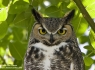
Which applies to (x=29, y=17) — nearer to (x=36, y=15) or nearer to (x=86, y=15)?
(x=36, y=15)

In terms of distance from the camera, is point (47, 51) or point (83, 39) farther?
point (83, 39)

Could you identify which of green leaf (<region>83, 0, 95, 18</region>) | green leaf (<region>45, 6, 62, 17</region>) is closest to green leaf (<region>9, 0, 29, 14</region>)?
green leaf (<region>45, 6, 62, 17</region>)

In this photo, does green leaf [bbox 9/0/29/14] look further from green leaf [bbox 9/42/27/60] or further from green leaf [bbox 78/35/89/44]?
green leaf [bbox 78/35/89/44]

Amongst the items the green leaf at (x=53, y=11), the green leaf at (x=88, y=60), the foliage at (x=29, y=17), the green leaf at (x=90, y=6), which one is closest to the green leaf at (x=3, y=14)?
the foliage at (x=29, y=17)

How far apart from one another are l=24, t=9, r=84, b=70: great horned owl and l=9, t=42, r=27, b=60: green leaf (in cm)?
13

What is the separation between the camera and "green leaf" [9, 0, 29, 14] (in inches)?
91.0

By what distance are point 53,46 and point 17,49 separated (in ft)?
0.91

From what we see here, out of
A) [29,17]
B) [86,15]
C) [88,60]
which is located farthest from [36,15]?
[88,60]

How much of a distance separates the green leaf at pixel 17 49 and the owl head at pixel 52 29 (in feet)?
0.62

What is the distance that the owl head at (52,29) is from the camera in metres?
2.32

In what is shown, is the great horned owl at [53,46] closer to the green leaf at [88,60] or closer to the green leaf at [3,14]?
the green leaf at [88,60]

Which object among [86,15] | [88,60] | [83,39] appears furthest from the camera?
[83,39]

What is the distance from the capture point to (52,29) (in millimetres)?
2316

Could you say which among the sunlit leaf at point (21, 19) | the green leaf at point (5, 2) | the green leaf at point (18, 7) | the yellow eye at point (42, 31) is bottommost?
the yellow eye at point (42, 31)
